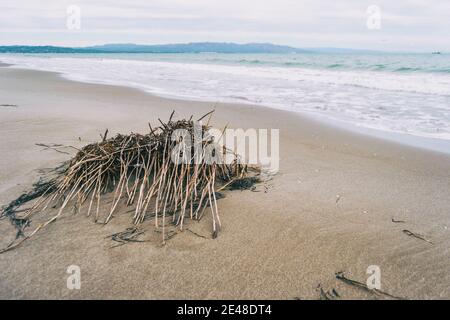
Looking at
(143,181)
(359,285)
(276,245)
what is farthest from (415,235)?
(143,181)

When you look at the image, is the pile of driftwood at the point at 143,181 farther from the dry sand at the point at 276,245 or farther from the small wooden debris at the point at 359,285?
the small wooden debris at the point at 359,285

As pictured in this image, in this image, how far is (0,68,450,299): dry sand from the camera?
1.74 metres

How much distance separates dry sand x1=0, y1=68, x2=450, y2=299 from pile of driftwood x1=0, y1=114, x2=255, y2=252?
0.11 m

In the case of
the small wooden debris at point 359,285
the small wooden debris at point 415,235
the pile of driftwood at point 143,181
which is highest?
the pile of driftwood at point 143,181

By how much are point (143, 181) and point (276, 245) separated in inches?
36.3

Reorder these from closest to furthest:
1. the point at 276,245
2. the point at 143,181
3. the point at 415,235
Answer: the point at 276,245
the point at 415,235
the point at 143,181

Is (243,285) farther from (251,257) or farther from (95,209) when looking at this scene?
(95,209)

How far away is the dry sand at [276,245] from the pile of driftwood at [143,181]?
0.11 metres

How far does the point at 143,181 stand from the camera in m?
2.44

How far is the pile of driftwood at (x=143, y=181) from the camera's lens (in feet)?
Answer: 7.61

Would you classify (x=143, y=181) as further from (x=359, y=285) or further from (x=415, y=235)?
(x=415, y=235)

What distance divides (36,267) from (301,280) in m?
1.24

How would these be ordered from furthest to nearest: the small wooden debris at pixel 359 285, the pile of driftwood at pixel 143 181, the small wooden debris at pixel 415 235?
the pile of driftwood at pixel 143 181
the small wooden debris at pixel 415 235
the small wooden debris at pixel 359 285

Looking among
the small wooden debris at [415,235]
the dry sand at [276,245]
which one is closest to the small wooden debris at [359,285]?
the dry sand at [276,245]
